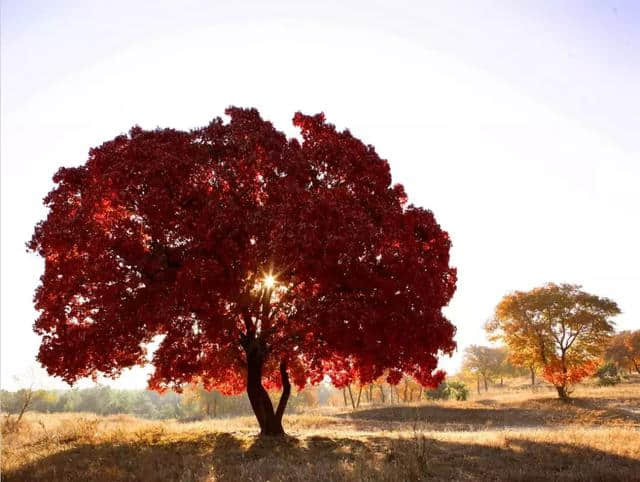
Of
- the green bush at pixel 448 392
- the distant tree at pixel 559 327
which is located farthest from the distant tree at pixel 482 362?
the distant tree at pixel 559 327

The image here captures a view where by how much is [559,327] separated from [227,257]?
42462 mm

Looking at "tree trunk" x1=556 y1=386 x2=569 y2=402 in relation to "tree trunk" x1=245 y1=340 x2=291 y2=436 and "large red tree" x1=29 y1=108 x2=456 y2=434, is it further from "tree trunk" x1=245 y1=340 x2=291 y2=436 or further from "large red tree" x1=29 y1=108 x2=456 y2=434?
"tree trunk" x1=245 y1=340 x2=291 y2=436

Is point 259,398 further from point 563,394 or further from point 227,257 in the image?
point 563,394

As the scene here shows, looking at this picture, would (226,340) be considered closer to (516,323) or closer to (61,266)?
(61,266)

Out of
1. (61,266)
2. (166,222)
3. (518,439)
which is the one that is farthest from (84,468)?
(518,439)

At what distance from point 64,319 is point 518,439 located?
16.2 metres

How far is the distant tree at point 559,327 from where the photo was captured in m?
45.3

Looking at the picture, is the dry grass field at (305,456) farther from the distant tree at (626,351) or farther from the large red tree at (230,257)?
the distant tree at (626,351)

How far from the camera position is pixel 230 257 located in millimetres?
14703

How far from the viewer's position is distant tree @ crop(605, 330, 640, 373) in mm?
96856

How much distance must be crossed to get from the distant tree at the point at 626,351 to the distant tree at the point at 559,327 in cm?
5973

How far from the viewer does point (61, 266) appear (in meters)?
15.7

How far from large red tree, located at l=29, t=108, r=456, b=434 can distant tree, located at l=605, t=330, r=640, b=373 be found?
9887cm

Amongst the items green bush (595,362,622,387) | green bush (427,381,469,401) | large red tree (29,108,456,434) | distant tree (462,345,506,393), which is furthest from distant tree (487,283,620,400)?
distant tree (462,345,506,393)
